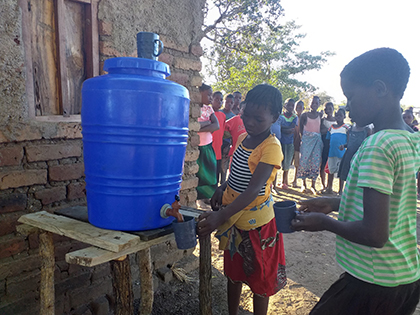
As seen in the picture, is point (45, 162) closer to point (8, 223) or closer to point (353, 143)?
point (8, 223)

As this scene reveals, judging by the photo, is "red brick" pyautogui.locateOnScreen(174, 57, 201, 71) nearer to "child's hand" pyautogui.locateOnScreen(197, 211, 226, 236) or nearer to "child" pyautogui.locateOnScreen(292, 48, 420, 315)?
"child's hand" pyautogui.locateOnScreen(197, 211, 226, 236)

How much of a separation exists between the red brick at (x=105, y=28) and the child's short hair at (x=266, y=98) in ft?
3.65

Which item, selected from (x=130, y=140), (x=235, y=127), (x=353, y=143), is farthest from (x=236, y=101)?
(x=130, y=140)

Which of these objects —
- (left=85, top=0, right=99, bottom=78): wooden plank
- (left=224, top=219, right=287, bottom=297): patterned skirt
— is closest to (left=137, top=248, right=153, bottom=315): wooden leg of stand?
(left=224, top=219, right=287, bottom=297): patterned skirt

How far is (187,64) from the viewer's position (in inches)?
104

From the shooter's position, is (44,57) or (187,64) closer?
(44,57)

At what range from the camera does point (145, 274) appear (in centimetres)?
192

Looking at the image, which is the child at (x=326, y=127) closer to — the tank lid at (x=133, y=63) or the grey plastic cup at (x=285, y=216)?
the grey plastic cup at (x=285, y=216)

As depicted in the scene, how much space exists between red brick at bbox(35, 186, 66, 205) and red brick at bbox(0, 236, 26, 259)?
251 millimetres

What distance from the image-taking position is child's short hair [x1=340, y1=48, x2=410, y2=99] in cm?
112

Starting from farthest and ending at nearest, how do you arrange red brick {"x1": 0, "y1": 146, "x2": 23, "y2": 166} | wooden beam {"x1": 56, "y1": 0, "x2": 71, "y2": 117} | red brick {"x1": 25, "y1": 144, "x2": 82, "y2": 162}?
wooden beam {"x1": 56, "y1": 0, "x2": 71, "y2": 117} < red brick {"x1": 25, "y1": 144, "x2": 82, "y2": 162} < red brick {"x1": 0, "y1": 146, "x2": 23, "y2": 166}

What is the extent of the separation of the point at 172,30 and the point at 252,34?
24.0ft

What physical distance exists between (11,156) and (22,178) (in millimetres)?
143

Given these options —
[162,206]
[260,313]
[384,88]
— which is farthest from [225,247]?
[384,88]
